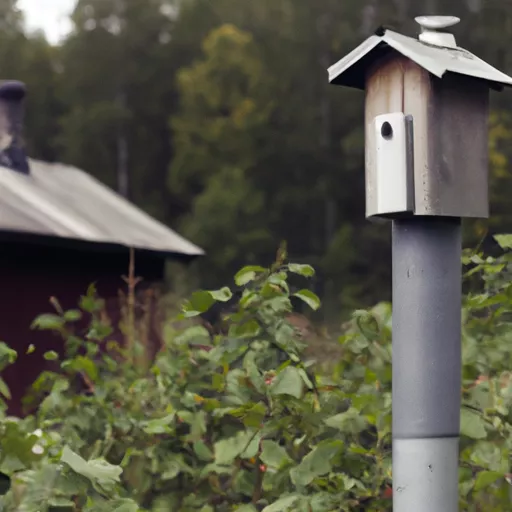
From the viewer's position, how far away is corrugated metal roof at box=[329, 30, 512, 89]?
1886mm

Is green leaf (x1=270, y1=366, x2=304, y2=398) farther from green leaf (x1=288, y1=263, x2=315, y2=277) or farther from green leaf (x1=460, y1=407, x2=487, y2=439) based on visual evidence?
green leaf (x1=460, y1=407, x2=487, y2=439)

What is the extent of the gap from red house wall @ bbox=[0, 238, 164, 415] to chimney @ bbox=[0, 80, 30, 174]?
1562 mm

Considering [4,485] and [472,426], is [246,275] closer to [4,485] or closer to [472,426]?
[472,426]

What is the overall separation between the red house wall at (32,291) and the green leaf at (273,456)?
5.19 metres

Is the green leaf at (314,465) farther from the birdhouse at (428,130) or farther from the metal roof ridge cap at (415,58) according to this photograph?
the metal roof ridge cap at (415,58)

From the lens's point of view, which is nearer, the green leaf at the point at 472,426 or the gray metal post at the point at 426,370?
the gray metal post at the point at 426,370

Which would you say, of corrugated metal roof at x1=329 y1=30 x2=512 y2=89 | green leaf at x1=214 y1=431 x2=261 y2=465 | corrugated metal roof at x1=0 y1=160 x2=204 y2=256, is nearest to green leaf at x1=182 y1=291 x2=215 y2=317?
green leaf at x1=214 y1=431 x2=261 y2=465

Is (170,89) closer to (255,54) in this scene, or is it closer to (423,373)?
(255,54)

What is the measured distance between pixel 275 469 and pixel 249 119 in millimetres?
29077

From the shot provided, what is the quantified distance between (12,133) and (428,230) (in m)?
8.64

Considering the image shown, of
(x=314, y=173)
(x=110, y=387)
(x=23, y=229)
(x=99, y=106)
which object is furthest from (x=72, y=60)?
(x=110, y=387)

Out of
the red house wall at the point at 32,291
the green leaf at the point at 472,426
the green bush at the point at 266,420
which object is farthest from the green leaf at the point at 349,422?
the red house wall at the point at 32,291

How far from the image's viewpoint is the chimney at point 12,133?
Answer: 1001 cm

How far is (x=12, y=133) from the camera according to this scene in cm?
1005
